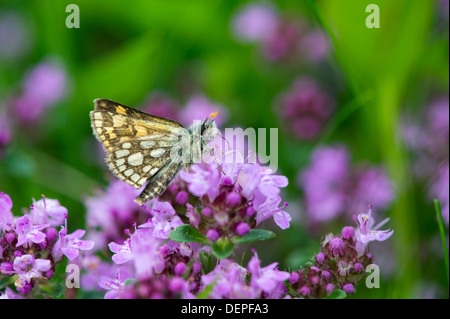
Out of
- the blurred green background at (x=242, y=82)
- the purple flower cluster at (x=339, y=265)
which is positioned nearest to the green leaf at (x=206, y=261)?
the purple flower cluster at (x=339, y=265)

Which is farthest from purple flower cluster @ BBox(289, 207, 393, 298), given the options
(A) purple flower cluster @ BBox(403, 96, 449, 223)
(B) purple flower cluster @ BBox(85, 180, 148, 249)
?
(A) purple flower cluster @ BBox(403, 96, 449, 223)

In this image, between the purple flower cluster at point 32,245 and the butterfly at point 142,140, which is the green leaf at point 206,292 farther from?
the butterfly at point 142,140

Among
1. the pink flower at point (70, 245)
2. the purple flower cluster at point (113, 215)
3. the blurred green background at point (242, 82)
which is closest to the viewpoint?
the pink flower at point (70, 245)

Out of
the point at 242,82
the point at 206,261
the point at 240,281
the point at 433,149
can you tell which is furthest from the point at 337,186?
the point at 240,281

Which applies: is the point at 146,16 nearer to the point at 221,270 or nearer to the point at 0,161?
the point at 0,161

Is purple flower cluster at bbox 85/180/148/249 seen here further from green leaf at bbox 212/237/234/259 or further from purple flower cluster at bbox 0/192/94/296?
green leaf at bbox 212/237/234/259

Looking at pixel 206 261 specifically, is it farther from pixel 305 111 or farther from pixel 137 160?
pixel 305 111

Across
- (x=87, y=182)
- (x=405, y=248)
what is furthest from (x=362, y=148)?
(x=87, y=182)
